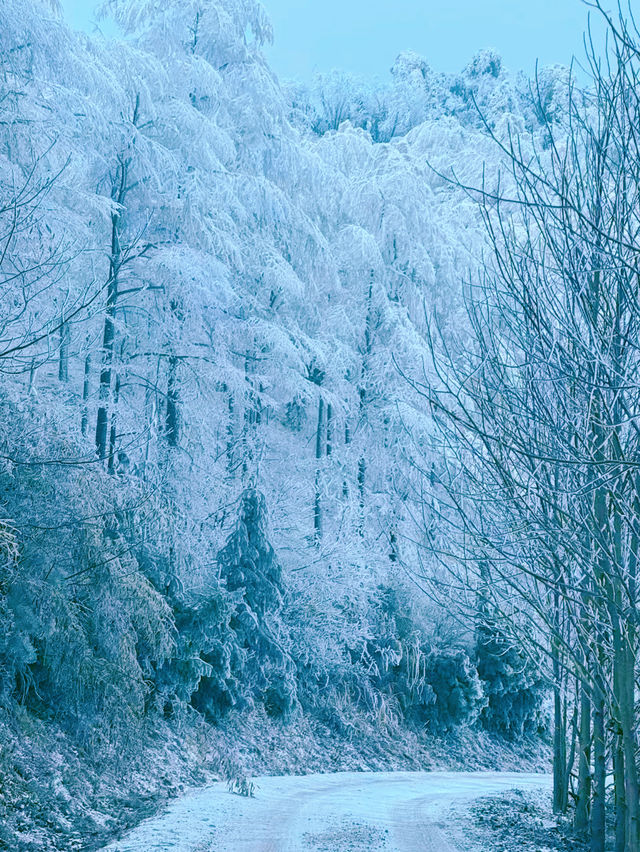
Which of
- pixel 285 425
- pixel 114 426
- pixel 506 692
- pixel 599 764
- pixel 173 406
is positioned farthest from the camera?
pixel 285 425

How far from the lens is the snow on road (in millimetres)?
7648

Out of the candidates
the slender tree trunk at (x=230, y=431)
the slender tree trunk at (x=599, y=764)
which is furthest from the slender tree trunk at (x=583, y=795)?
the slender tree trunk at (x=230, y=431)

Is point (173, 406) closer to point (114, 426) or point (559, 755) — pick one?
point (114, 426)

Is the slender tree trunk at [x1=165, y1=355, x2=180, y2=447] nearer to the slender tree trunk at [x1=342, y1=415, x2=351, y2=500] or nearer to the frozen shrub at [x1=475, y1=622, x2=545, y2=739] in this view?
the slender tree trunk at [x1=342, y1=415, x2=351, y2=500]

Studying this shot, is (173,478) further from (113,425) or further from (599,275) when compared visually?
(599,275)

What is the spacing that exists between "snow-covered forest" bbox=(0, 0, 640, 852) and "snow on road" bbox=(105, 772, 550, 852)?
2.55 ft

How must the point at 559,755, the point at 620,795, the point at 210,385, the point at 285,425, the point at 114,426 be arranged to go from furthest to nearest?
the point at 285,425
the point at 210,385
the point at 114,426
the point at 559,755
the point at 620,795

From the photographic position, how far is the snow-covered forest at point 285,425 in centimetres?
559

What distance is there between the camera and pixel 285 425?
2198 cm

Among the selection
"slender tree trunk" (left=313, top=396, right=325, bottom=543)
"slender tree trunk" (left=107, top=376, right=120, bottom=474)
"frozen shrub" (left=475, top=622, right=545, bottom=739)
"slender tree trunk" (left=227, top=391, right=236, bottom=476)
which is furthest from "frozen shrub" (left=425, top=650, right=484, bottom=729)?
"slender tree trunk" (left=107, top=376, right=120, bottom=474)

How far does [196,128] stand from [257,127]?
9.14 feet

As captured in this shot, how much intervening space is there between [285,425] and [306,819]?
1354 cm

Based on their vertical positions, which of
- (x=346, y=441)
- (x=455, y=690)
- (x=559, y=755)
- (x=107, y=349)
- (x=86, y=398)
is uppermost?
(x=107, y=349)

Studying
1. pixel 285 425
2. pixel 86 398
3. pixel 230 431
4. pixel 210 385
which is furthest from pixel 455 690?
pixel 86 398
